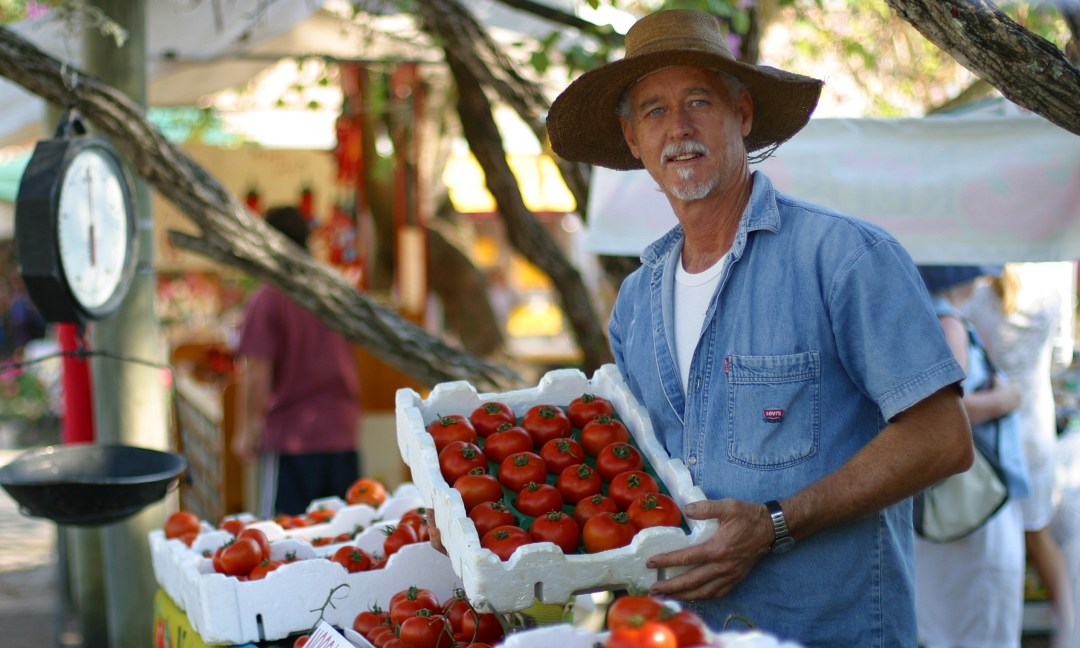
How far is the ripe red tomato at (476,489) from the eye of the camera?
2.12m

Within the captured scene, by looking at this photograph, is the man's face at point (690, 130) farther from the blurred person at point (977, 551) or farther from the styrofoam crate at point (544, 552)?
the blurred person at point (977, 551)

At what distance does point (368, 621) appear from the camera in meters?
2.47

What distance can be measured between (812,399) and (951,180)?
1510 millimetres

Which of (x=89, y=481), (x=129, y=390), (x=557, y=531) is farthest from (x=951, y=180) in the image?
(x=129, y=390)

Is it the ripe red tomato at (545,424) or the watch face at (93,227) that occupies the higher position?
the watch face at (93,227)

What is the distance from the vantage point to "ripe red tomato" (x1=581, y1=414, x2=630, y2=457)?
230 cm

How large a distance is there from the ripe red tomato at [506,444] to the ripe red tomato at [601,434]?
123 millimetres

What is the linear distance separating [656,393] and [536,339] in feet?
41.3

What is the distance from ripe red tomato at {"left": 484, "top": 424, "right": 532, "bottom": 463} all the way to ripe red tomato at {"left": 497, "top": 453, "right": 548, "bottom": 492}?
6cm

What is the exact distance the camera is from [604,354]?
462 cm

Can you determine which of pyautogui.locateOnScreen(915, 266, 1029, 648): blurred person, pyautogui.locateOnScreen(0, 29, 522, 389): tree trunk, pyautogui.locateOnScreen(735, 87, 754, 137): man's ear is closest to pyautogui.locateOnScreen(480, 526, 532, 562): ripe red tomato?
pyautogui.locateOnScreen(735, 87, 754, 137): man's ear

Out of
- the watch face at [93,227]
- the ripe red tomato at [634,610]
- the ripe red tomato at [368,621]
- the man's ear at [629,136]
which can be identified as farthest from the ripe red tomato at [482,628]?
the watch face at [93,227]

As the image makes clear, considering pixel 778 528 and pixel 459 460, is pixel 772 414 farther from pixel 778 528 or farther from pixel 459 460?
pixel 459 460

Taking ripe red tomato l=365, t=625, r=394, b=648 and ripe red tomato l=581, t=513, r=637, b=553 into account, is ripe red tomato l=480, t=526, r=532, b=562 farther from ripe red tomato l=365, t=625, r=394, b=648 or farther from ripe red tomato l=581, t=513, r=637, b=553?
ripe red tomato l=365, t=625, r=394, b=648
